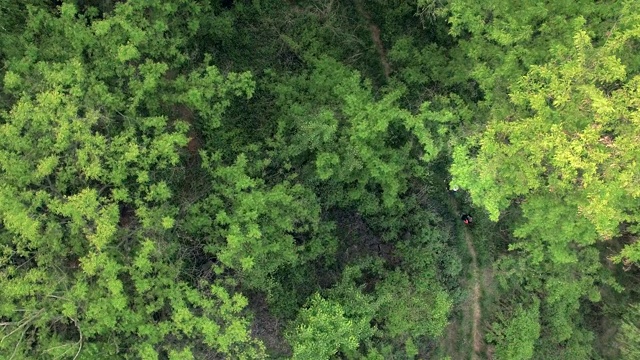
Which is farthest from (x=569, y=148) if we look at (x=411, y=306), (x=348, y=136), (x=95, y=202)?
(x=95, y=202)

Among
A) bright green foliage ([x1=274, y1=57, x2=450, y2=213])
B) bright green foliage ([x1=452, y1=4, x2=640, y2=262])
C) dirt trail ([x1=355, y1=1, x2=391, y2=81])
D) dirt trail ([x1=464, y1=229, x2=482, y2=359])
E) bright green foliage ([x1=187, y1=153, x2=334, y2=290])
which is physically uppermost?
bright green foliage ([x1=452, y1=4, x2=640, y2=262])

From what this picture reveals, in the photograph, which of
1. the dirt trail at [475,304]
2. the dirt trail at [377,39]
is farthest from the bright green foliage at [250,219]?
the dirt trail at [475,304]

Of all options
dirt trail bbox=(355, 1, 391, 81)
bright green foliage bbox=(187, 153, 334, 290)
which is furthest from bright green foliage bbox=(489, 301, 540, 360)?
dirt trail bbox=(355, 1, 391, 81)

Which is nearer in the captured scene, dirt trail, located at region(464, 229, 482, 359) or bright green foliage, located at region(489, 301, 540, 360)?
bright green foliage, located at region(489, 301, 540, 360)

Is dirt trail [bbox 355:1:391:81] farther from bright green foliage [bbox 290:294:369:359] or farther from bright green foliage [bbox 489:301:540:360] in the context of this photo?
bright green foliage [bbox 489:301:540:360]

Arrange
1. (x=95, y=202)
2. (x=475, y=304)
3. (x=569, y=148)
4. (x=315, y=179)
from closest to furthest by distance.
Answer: (x=95, y=202) < (x=569, y=148) < (x=315, y=179) < (x=475, y=304)

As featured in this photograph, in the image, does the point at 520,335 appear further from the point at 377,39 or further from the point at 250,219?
the point at 377,39

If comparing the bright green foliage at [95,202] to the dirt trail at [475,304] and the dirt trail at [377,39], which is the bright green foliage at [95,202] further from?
the dirt trail at [475,304]

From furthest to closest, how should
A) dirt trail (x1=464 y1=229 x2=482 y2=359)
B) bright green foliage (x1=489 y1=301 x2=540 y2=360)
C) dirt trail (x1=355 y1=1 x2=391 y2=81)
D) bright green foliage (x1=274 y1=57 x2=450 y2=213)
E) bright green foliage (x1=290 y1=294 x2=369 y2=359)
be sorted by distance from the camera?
1. dirt trail (x1=464 y1=229 x2=482 y2=359)
2. dirt trail (x1=355 y1=1 x2=391 y2=81)
3. bright green foliage (x1=489 y1=301 x2=540 y2=360)
4. bright green foliage (x1=274 y1=57 x2=450 y2=213)
5. bright green foliage (x1=290 y1=294 x2=369 y2=359)

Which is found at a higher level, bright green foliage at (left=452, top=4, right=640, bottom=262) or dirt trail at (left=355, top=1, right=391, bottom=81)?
bright green foliage at (left=452, top=4, right=640, bottom=262)

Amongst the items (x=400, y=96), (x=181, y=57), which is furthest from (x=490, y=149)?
(x=181, y=57)
